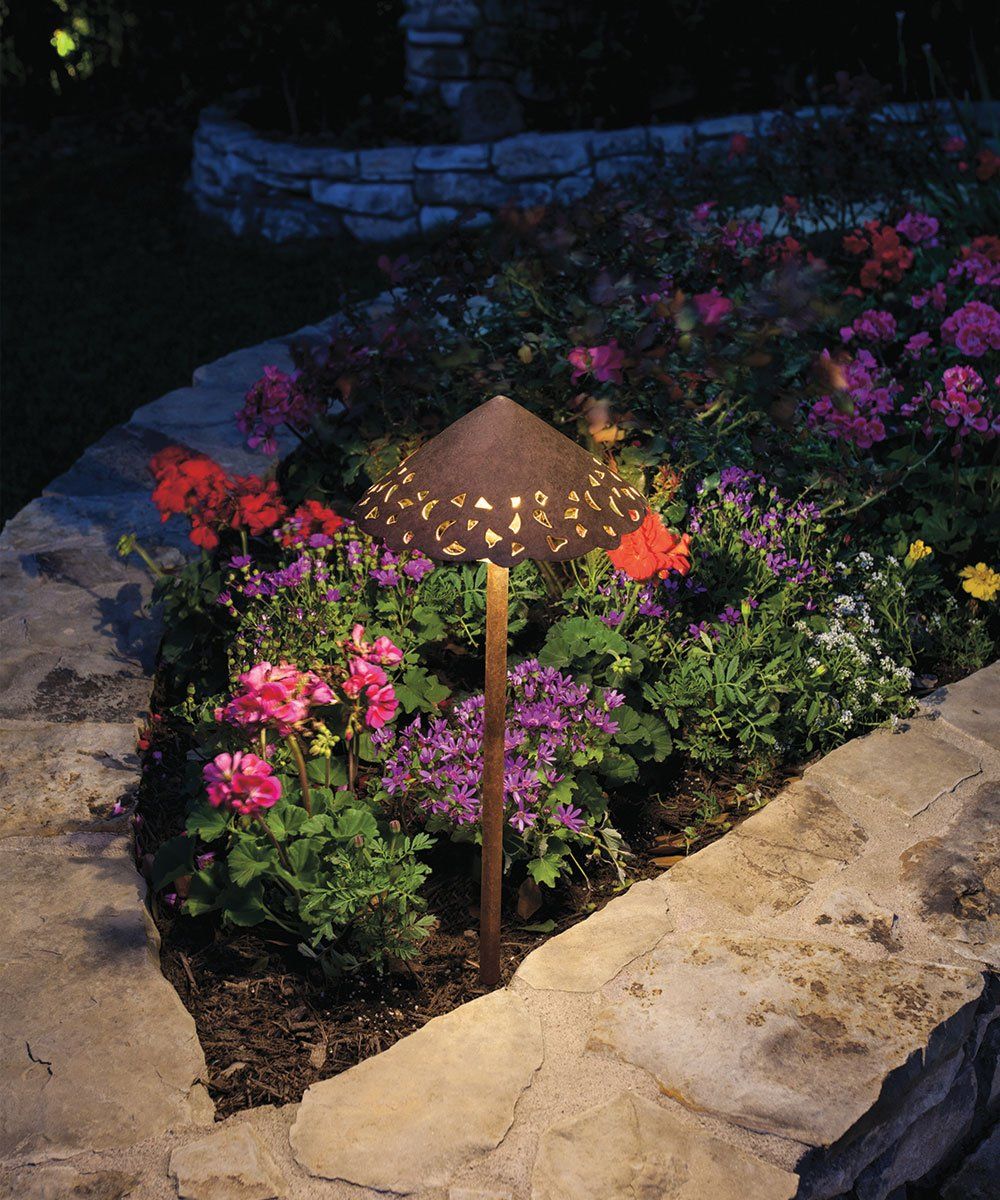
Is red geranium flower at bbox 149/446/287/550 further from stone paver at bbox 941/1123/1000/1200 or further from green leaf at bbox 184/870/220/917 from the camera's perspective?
stone paver at bbox 941/1123/1000/1200

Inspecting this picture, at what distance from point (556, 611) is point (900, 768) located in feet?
3.13

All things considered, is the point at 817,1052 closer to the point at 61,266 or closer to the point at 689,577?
the point at 689,577

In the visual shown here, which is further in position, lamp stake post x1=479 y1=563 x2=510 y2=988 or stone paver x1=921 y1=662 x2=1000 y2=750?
stone paver x1=921 y1=662 x2=1000 y2=750

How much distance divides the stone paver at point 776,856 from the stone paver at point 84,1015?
3.34ft

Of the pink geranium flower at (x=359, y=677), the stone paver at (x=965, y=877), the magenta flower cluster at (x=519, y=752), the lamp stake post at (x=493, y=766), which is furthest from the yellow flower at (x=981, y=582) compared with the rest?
the pink geranium flower at (x=359, y=677)

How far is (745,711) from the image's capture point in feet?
9.79

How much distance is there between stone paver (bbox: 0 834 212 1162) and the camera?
2090 mm

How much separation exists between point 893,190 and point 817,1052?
4331 millimetres

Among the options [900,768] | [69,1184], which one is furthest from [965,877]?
[69,1184]

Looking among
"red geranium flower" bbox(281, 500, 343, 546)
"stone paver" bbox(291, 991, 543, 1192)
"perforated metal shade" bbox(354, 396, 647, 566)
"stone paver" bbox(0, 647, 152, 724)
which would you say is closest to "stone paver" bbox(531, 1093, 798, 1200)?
"stone paver" bbox(291, 991, 543, 1192)

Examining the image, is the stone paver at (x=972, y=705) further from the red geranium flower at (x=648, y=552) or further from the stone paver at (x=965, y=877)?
the red geranium flower at (x=648, y=552)

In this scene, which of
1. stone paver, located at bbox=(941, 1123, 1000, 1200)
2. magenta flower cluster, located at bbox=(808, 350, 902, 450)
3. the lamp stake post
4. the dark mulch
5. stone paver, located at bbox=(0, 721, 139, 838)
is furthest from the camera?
magenta flower cluster, located at bbox=(808, 350, 902, 450)

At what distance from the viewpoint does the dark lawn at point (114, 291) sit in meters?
5.86

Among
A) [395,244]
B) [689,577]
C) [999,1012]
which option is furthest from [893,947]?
[395,244]
